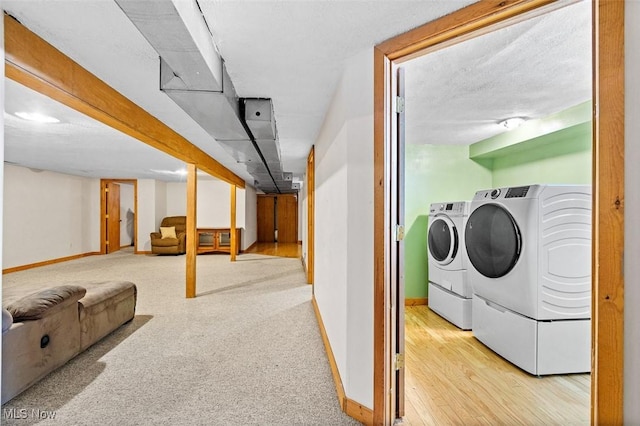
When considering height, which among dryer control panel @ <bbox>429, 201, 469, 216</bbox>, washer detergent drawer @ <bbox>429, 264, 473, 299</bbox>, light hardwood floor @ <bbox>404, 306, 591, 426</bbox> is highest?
dryer control panel @ <bbox>429, 201, 469, 216</bbox>

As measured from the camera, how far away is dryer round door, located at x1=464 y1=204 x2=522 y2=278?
2150 millimetres

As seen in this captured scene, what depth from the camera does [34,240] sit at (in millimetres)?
5844

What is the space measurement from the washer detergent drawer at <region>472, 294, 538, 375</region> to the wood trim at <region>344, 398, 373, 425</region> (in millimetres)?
1262

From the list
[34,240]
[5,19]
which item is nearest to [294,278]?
[5,19]

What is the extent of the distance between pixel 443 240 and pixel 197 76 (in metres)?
2.66

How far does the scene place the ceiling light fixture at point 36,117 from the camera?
258 centimetres

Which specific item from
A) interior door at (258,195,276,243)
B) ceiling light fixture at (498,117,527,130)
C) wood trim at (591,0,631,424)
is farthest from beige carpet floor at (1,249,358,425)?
interior door at (258,195,276,243)

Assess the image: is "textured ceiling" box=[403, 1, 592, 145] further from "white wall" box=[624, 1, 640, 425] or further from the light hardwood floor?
the light hardwood floor

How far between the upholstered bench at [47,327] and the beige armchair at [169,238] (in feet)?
16.2

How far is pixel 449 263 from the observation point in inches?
119

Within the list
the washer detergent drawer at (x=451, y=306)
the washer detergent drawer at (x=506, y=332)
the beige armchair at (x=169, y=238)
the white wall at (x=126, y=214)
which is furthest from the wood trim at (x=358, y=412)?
the white wall at (x=126, y=214)

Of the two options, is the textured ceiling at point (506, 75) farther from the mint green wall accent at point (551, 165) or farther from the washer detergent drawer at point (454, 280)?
the washer detergent drawer at point (454, 280)

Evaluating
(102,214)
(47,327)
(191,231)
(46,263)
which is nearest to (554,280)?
(47,327)

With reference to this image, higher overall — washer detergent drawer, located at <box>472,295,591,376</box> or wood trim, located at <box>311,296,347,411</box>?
washer detergent drawer, located at <box>472,295,591,376</box>
